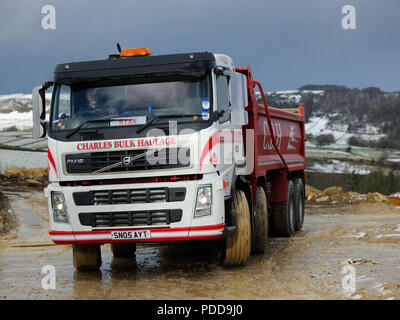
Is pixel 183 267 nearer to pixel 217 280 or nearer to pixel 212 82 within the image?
pixel 217 280

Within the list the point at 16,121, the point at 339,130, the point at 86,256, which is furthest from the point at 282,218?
the point at 339,130

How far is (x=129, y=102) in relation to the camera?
302 inches

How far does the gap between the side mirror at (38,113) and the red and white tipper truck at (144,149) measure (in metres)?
0.01

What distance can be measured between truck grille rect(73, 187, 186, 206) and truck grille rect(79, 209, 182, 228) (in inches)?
5.4

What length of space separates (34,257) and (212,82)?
16.3 ft

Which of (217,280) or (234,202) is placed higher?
(234,202)

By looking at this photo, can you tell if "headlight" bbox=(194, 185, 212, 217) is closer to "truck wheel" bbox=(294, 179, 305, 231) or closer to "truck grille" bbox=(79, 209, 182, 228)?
"truck grille" bbox=(79, 209, 182, 228)

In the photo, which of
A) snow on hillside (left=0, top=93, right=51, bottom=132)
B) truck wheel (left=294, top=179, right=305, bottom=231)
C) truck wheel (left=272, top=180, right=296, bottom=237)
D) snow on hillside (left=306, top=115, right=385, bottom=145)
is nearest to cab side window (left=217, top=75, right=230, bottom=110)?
truck wheel (left=272, top=180, right=296, bottom=237)

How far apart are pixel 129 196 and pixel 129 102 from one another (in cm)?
121

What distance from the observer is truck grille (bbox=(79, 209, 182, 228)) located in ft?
24.2

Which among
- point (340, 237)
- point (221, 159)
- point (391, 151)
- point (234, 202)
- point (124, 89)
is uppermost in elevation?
point (124, 89)

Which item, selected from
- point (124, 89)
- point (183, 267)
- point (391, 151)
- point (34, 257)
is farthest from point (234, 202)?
point (391, 151)

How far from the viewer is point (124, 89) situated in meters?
7.75

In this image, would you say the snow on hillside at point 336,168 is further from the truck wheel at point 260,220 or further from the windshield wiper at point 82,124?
the windshield wiper at point 82,124
